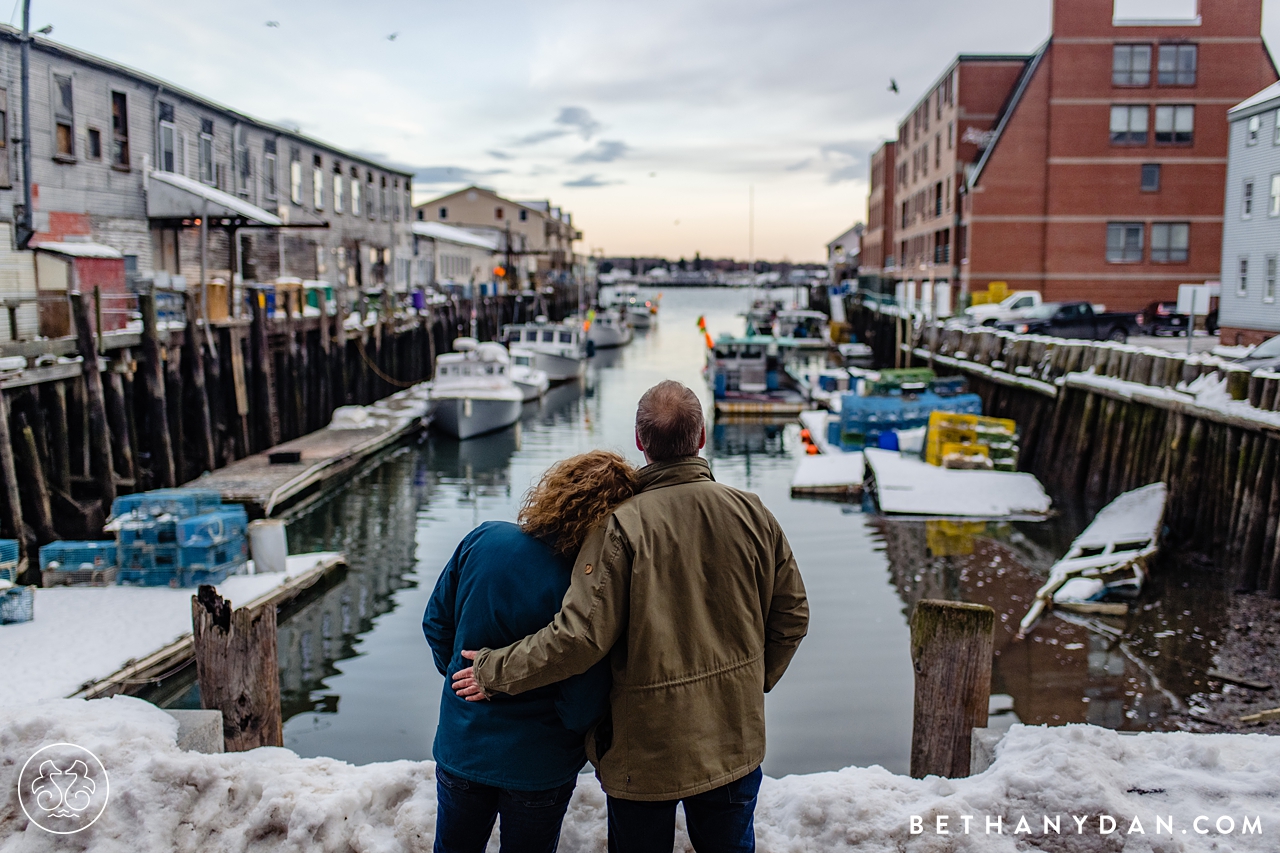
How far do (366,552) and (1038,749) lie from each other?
1374 centimetres

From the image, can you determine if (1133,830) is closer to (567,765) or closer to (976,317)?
(567,765)

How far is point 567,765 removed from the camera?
123 inches

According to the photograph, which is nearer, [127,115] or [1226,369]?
[1226,369]

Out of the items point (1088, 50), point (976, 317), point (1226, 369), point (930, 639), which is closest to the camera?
point (930, 639)

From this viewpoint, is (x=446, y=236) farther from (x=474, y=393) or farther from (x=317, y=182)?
(x=474, y=393)

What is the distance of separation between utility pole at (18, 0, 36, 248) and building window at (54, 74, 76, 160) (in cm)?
122

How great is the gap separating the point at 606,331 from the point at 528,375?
28.2 metres

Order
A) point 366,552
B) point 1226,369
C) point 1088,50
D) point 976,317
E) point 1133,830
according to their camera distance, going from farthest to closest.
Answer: point 1088,50 < point 976,317 < point 366,552 < point 1226,369 < point 1133,830

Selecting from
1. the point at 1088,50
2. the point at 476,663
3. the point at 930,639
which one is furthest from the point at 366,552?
the point at 1088,50

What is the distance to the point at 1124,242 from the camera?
1642 inches

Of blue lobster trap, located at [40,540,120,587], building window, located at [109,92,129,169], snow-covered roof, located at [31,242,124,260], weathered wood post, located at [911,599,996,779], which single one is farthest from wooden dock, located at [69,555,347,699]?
building window, located at [109,92,129,169]

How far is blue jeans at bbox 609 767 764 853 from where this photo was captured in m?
3.10

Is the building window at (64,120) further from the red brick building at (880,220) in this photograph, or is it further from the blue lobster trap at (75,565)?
the red brick building at (880,220)

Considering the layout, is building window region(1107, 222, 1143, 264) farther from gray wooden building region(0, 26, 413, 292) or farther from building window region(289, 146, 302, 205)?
building window region(289, 146, 302, 205)
